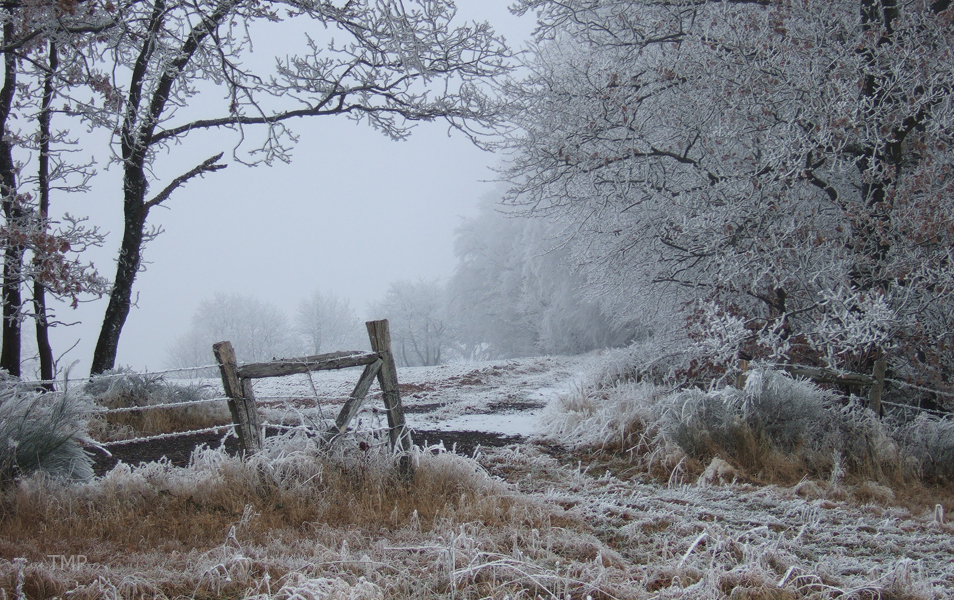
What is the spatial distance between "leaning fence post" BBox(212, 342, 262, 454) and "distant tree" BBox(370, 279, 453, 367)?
30263mm

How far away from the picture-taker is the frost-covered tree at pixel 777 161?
21.1 ft

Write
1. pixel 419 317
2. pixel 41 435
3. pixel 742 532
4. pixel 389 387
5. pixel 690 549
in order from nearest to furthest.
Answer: pixel 690 549 → pixel 742 532 → pixel 41 435 → pixel 389 387 → pixel 419 317

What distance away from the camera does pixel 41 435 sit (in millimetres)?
4340

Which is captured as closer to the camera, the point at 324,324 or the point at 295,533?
the point at 295,533

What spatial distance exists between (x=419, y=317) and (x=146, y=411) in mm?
28008

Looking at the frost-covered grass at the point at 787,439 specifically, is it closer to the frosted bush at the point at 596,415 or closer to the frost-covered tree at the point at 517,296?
the frosted bush at the point at 596,415

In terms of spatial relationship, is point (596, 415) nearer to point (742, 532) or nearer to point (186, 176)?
point (742, 532)

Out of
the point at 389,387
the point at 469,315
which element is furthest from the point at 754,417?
the point at 469,315

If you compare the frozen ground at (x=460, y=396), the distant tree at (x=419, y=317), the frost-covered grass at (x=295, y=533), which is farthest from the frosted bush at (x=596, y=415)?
the distant tree at (x=419, y=317)

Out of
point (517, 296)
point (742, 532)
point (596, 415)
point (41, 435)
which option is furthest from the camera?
point (517, 296)

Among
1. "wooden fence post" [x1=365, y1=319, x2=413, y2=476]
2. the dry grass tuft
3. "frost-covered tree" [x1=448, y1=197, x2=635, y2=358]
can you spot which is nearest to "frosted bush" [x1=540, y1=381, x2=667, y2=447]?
the dry grass tuft

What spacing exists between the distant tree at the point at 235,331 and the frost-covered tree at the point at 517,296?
499 inches

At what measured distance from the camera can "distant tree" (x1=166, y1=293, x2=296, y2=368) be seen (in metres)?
36.0

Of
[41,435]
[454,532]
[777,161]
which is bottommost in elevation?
[454,532]
